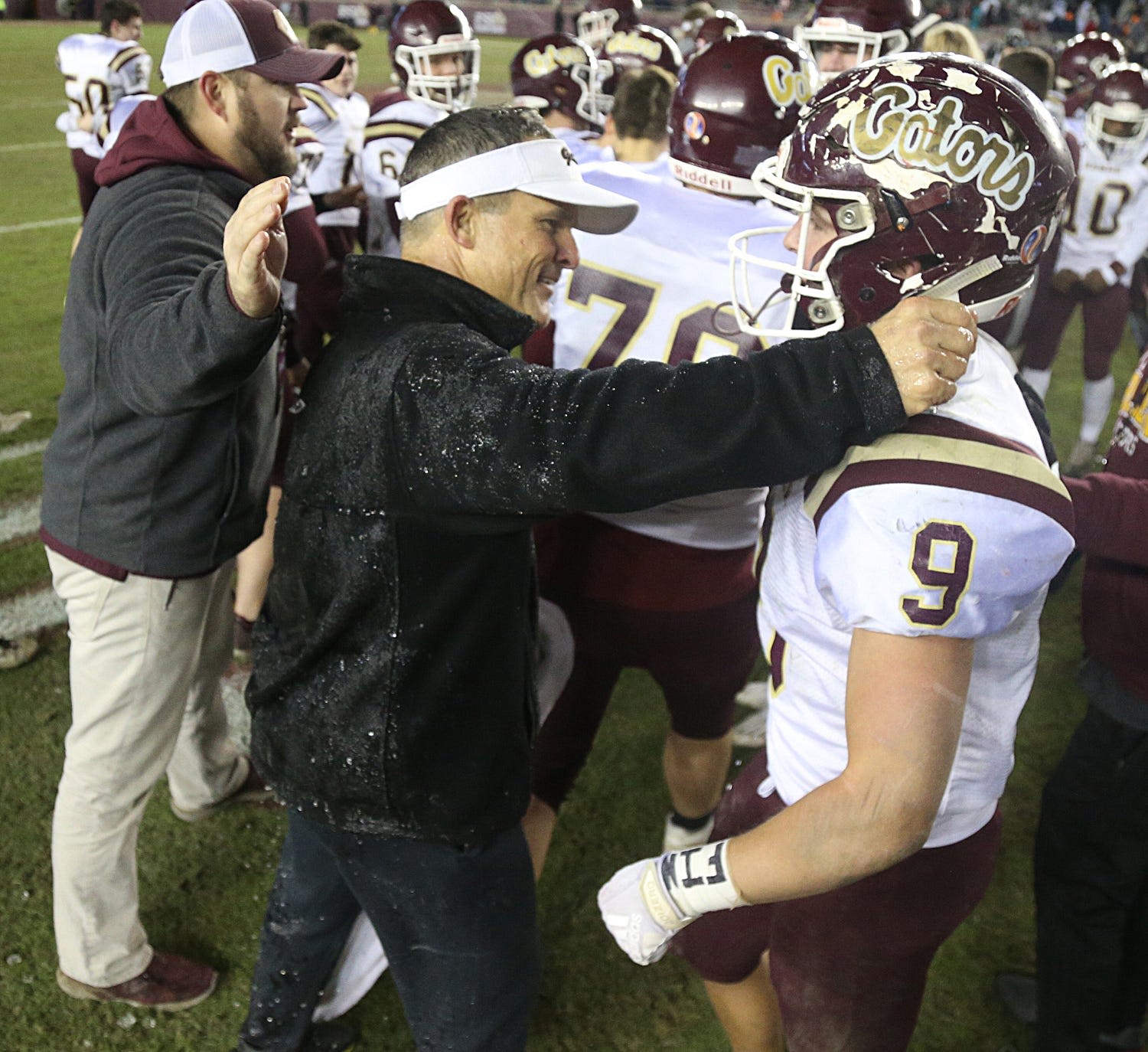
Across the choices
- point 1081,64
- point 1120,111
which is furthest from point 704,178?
point 1081,64

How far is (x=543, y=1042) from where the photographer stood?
2.60 metres

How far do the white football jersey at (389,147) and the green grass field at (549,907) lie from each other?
2.46 metres

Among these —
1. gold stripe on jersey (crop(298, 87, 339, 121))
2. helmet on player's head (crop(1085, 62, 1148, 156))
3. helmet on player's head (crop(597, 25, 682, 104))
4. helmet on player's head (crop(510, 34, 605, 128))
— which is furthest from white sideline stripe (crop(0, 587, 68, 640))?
helmet on player's head (crop(1085, 62, 1148, 156))

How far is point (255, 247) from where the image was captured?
1.67 meters

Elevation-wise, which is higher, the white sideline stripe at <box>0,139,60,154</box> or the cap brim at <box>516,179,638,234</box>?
the cap brim at <box>516,179,638,234</box>

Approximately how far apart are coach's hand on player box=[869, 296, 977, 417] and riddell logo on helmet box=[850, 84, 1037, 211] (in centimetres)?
21

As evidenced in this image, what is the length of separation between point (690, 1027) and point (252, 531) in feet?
5.49

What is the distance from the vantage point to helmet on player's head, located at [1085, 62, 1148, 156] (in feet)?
19.2

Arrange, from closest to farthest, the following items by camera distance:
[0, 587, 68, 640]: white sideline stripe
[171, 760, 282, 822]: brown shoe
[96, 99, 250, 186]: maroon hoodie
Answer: [96, 99, 250, 186]: maroon hoodie → [171, 760, 282, 822]: brown shoe → [0, 587, 68, 640]: white sideline stripe

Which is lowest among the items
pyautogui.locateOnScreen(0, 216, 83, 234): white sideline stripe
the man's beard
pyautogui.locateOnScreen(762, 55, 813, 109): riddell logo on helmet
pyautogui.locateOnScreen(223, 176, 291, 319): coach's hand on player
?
pyautogui.locateOnScreen(0, 216, 83, 234): white sideline stripe

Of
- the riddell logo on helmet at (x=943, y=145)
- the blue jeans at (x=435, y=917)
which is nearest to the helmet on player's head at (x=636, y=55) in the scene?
the riddell logo on helmet at (x=943, y=145)

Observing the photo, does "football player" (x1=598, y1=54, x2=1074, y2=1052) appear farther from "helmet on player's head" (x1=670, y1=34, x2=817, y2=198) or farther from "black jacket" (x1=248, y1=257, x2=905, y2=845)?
"helmet on player's head" (x1=670, y1=34, x2=817, y2=198)

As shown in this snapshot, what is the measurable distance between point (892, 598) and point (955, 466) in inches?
7.5

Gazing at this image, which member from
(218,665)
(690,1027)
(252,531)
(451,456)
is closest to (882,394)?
(451,456)
